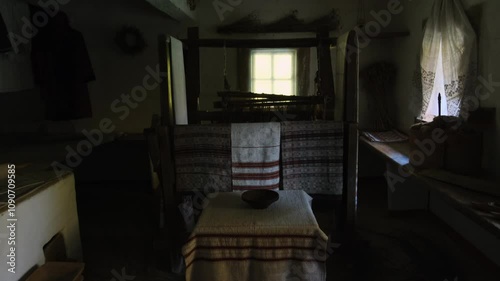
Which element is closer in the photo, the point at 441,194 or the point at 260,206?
the point at 260,206

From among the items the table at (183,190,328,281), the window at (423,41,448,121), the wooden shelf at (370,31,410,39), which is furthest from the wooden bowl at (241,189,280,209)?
the wooden shelf at (370,31,410,39)

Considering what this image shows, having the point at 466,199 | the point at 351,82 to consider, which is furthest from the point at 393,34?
the point at 466,199

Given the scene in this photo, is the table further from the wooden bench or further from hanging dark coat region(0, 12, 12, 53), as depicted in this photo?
hanging dark coat region(0, 12, 12, 53)

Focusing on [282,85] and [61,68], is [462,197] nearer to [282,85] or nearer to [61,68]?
[282,85]

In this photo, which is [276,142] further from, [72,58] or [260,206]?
[72,58]

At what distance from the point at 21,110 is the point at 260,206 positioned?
170 inches

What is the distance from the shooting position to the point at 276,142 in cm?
280

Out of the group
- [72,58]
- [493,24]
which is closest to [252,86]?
[72,58]

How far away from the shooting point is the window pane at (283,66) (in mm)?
5211

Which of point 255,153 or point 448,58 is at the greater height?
point 448,58

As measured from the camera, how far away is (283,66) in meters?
5.22

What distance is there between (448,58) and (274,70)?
2.26m

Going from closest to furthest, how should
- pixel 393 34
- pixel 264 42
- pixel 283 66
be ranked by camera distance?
pixel 264 42 → pixel 393 34 → pixel 283 66

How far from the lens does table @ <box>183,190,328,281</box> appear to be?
2.11 metres
